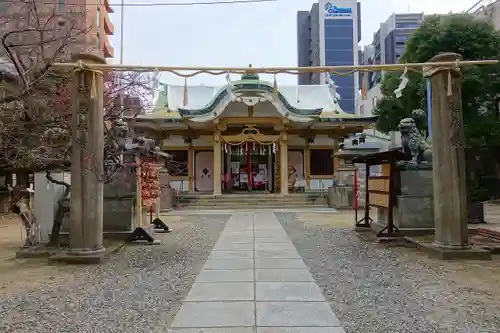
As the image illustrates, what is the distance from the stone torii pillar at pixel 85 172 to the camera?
7.04m

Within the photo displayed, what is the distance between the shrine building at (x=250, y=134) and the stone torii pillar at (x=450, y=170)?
1229cm

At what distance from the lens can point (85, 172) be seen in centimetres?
705

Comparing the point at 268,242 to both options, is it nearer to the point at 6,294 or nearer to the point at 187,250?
the point at 187,250

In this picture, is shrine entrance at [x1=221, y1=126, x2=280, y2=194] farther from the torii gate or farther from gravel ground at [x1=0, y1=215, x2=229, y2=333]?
gravel ground at [x1=0, y1=215, x2=229, y2=333]

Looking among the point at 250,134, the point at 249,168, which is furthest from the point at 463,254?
the point at 249,168

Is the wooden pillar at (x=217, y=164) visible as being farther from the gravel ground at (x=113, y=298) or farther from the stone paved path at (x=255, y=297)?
the gravel ground at (x=113, y=298)

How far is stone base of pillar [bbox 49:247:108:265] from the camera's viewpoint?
273 inches

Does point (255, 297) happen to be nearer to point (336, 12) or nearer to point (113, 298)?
point (113, 298)

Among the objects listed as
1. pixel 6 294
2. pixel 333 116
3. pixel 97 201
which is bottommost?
pixel 6 294

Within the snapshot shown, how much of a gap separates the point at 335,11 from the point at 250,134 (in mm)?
62406

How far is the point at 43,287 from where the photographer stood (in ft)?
18.0

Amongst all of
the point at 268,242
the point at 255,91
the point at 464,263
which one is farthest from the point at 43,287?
the point at 255,91

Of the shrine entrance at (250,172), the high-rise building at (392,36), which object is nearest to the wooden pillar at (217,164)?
the shrine entrance at (250,172)

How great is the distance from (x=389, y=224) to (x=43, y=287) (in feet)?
23.2
